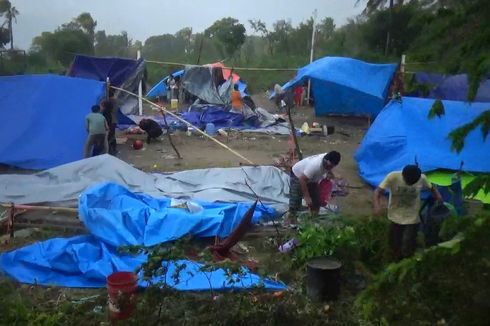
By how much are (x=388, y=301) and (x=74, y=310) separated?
3243 mm

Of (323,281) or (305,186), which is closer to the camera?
(323,281)

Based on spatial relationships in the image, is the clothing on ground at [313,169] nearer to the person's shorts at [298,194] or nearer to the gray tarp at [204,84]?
the person's shorts at [298,194]

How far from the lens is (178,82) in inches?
718

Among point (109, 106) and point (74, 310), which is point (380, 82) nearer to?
point (109, 106)

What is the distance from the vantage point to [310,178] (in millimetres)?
6273

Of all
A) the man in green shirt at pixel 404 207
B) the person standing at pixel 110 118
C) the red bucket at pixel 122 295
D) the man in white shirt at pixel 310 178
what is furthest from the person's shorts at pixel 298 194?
the person standing at pixel 110 118

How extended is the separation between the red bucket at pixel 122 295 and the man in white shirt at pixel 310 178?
8.62 feet

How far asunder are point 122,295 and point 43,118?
6987 millimetres

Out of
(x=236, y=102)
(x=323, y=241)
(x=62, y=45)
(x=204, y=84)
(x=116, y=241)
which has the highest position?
(x=62, y=45)

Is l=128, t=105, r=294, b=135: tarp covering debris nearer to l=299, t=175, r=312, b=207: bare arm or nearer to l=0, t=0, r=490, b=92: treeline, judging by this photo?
l=0, t=0, r=490, b=92: treeline

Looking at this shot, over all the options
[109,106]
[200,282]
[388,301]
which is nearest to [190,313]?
[200,282]

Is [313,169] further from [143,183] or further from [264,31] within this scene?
[264,31]

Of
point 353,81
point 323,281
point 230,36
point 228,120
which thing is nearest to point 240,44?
point 230,36

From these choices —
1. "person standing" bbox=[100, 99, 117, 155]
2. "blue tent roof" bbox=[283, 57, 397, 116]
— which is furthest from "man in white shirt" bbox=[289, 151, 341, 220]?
"blue tent roof" bbox=[283, 57, 397, 116]
